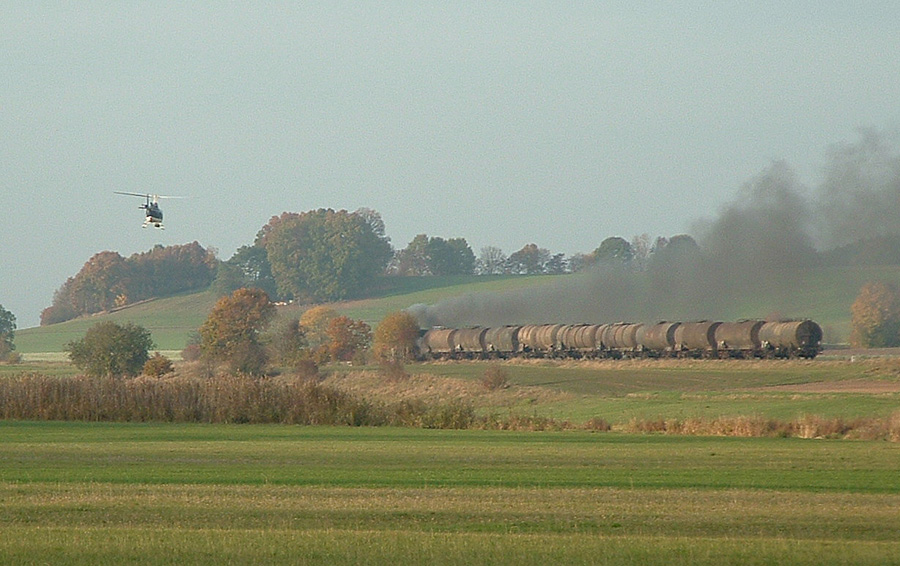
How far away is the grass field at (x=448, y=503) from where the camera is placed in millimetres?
13258

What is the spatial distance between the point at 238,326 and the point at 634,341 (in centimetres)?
2854

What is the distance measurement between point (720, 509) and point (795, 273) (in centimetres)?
7821

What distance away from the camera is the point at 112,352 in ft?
273

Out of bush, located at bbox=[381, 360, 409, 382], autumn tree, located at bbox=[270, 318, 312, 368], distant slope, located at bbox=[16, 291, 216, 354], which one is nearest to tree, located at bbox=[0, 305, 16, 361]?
distant slope, located at bbox=[16, 291, 216, 354]

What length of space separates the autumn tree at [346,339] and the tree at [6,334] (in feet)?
113

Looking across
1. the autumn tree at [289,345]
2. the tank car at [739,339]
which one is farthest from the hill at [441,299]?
the autumn tree at [289,345]

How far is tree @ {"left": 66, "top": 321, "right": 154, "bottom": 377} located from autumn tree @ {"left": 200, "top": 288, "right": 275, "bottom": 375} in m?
6.99

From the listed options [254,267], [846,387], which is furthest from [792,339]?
[254,267]

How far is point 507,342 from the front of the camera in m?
92.0

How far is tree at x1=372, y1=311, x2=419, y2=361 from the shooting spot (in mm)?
96750

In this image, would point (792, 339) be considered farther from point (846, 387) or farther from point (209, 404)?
point (209, 404)

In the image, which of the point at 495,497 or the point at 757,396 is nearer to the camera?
the point at 495,497

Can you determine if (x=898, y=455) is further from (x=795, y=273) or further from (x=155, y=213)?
(x=795, y=273)

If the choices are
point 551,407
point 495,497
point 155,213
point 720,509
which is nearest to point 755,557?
point 720,509
